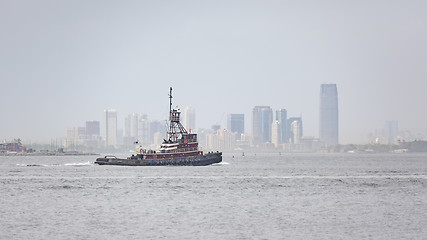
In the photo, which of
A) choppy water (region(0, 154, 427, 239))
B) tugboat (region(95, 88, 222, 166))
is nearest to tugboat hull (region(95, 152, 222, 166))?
tugboat (region(95, 88, 222, 166))

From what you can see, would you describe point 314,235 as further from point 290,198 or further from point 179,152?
point 179,152

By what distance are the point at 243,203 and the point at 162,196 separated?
1356 centimetres

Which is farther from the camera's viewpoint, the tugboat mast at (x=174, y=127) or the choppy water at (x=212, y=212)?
the tugboat mast at (x=174, y=127)

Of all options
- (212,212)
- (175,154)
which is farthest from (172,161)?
(212,212)

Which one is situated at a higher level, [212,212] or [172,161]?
[172,161]

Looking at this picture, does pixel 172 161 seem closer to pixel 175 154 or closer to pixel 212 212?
pixel 175 154

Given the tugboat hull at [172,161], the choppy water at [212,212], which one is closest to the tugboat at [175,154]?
the tugboat hull at [172,161]

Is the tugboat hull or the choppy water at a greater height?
the tugboat hull

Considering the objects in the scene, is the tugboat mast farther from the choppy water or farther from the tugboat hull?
the choppy water

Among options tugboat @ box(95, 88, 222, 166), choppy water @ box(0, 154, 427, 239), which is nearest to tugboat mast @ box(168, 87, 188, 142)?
tugboat @ box(95, 88, 222, 166)

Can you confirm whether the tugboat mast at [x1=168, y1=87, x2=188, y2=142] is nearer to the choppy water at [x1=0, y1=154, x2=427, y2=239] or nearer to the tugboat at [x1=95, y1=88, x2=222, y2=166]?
the tugboat at [x1=95, y1=88, x2=222, y2=166]

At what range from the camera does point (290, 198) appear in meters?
78.4

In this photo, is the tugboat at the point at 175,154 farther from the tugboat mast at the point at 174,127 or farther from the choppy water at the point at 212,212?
the choppy water at the point at 212,212

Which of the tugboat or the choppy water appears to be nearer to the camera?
the choppy water
